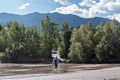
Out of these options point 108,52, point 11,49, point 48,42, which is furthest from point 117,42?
point 11,49

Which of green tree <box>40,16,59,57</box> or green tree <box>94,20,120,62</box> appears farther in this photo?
green tree <box>40,16,59,57</box>

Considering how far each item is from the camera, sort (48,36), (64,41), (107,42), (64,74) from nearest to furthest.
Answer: (64,74), (107,42), (64,41), (48,36)

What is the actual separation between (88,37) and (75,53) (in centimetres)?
779

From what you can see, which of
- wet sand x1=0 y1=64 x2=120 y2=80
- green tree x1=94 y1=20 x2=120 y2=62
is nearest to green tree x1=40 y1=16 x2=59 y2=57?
green tree x1=94 y1=20 x2=120 y2=62

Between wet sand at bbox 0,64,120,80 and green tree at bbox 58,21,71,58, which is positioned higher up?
wet sand at bbox 0,64,120,80

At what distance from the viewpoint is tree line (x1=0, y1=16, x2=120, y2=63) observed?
363ft

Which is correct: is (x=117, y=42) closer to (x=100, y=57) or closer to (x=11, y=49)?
(x=100, y=57)

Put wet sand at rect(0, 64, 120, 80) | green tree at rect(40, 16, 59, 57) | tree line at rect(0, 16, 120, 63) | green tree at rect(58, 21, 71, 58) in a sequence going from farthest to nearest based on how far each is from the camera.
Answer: green tree at rect(40, 16, 59, 57) → green tree at rect(58, 21, 71, 58) → tree line at rect(0, 16, 120, 63) → wet sand at rect(0, 64, 120, 80)

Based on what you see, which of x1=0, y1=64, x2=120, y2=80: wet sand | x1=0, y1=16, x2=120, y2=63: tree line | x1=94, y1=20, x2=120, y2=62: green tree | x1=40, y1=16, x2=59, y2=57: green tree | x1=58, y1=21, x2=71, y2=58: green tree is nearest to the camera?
x1=0, y1=64, x2=120, y2=80: wet sand

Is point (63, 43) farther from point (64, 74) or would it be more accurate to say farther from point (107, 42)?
point (64, 74)

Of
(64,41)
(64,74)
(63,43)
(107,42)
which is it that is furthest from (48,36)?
(64,74)

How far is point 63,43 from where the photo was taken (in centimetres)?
12044

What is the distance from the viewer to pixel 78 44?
113 m

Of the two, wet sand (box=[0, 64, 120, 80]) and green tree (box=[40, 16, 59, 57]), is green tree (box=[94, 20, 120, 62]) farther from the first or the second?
wet sand (box=[0, 64, 120, 80])
